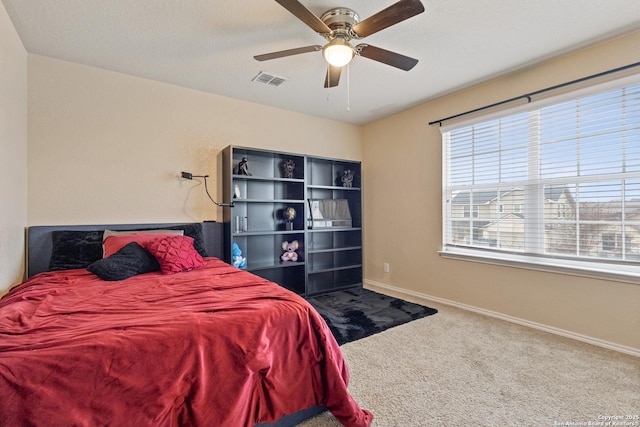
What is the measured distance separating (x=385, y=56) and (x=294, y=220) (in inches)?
90.5

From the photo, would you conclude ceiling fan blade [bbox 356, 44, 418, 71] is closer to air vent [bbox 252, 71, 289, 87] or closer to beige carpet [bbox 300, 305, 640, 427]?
air vent [bbox 252, 71, 289, 87]

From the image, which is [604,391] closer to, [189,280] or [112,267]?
[189,280]

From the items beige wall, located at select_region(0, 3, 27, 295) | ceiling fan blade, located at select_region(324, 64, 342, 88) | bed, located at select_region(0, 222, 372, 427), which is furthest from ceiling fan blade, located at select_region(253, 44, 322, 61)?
beige wall, located at select_region(0, 3, 27, 295)

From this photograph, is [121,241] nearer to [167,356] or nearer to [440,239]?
[167,356]

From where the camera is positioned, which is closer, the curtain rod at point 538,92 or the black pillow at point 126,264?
the black pillow at point 126,264

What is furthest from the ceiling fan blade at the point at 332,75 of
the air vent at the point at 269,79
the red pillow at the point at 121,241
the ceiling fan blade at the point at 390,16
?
the red pillow at the point at 121,241

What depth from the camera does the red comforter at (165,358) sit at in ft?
3.19

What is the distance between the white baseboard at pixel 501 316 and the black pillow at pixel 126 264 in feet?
9.33

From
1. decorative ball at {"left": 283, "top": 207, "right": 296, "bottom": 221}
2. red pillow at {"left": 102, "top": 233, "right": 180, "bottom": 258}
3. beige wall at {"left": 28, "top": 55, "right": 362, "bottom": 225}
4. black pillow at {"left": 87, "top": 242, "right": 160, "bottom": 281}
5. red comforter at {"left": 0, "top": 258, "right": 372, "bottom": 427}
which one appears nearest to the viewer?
red comforter at {"left": 0, "top": 258, "right": 372, "bottom": 427}

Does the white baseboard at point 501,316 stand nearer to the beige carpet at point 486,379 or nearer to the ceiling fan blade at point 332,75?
the beige carpet at point 486,379

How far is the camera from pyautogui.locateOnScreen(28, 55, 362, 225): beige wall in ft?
8.47

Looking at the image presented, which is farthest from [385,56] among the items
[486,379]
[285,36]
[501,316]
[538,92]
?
[501,316]

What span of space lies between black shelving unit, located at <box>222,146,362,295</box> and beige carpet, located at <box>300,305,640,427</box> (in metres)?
1.61

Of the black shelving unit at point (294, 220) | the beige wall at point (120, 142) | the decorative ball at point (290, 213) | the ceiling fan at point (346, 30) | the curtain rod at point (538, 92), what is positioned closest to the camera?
the ceiling fan at point (346, 30)
